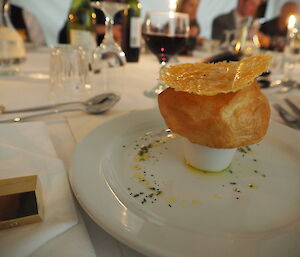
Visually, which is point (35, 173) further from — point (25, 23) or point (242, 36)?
point (25, 23)

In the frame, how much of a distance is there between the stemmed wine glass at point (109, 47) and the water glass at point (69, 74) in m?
0.05

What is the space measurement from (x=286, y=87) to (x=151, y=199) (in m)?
0.95

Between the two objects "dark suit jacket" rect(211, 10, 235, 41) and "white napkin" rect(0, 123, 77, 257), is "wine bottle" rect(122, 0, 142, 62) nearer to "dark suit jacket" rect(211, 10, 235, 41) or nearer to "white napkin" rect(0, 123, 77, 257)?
"white napkin" rect(0, 123, 77, 257)

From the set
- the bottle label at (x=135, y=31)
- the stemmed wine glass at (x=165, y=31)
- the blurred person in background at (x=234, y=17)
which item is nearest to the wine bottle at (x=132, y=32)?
the bottle label at (x=135, y=31)

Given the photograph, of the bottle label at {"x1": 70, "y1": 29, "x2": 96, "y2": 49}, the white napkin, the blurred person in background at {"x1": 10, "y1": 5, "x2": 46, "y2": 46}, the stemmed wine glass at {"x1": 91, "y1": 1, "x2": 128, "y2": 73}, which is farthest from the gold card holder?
the blurred person in background at {"x1": 10, "y1": 5, "x2": 46, "y2": 46}

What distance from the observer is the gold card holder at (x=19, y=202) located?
289 millimetres

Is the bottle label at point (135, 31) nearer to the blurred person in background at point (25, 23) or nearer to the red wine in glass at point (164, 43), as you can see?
the red wine in glass at point (164, 43)

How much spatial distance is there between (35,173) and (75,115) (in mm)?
321

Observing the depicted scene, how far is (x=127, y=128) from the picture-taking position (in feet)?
1.97

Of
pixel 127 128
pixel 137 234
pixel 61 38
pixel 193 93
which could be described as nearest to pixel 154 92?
pixel 127 128

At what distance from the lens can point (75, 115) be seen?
70cm

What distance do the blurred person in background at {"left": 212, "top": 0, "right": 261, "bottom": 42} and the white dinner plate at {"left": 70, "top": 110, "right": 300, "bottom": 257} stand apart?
4242 millimetres

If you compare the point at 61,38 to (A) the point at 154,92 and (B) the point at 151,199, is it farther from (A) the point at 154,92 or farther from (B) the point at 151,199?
(B) the point at 151,199

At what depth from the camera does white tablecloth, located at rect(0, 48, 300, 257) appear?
300 mm
